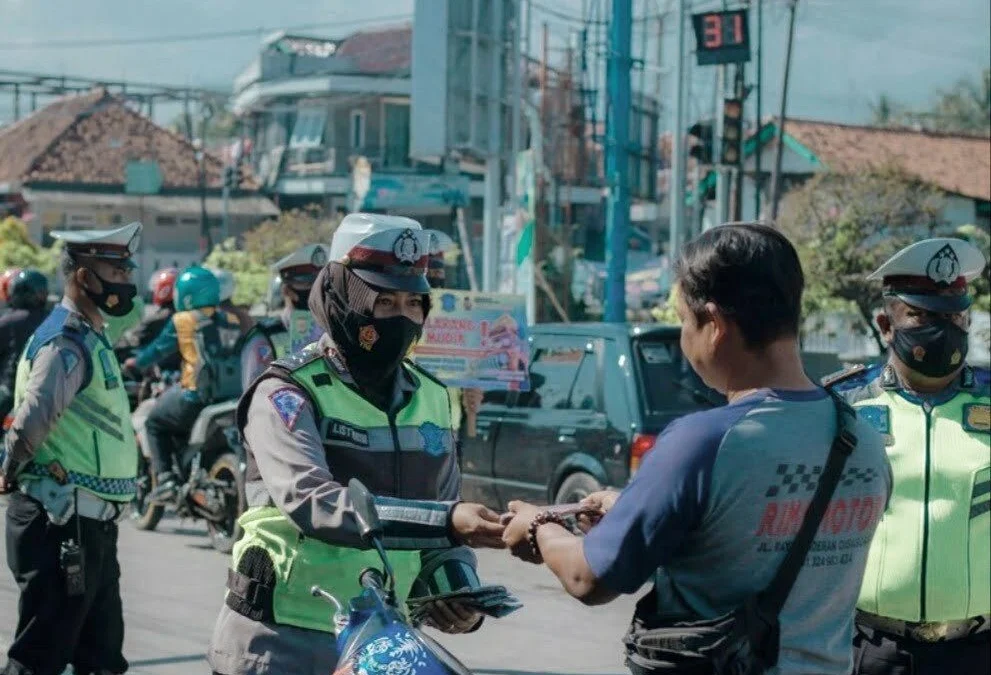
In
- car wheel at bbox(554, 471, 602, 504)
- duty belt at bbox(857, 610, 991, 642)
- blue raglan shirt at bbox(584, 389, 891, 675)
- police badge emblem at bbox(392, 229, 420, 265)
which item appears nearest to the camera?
blue raglan shirt at bbox(584, 389, 891, 675)

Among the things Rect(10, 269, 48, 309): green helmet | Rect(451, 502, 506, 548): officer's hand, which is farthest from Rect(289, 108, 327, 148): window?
Rect(451, 502, 506, 548): officer's hand

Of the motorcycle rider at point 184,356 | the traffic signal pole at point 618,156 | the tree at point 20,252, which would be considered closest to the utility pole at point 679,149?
the traffic signal pole at point 618,156

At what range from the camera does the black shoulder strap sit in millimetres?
2916

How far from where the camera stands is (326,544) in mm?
Answer: 3670

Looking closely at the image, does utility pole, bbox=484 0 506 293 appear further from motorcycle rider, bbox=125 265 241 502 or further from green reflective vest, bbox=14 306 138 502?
green reflective vest, bbox=14 306 138 502

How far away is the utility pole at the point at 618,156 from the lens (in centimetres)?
1989

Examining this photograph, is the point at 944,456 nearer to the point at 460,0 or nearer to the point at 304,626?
the point at 304,626

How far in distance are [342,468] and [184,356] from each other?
27.4ft

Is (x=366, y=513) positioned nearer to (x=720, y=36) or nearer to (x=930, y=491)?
(x=930, y=491)

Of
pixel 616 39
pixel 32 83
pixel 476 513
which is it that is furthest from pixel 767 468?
pixel 32 83

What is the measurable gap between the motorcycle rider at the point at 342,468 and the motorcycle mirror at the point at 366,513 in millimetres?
259

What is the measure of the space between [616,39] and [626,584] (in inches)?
690

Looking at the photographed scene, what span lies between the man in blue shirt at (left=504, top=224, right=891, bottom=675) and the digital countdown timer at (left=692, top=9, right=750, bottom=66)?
18.9 m

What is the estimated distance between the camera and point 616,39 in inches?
783
